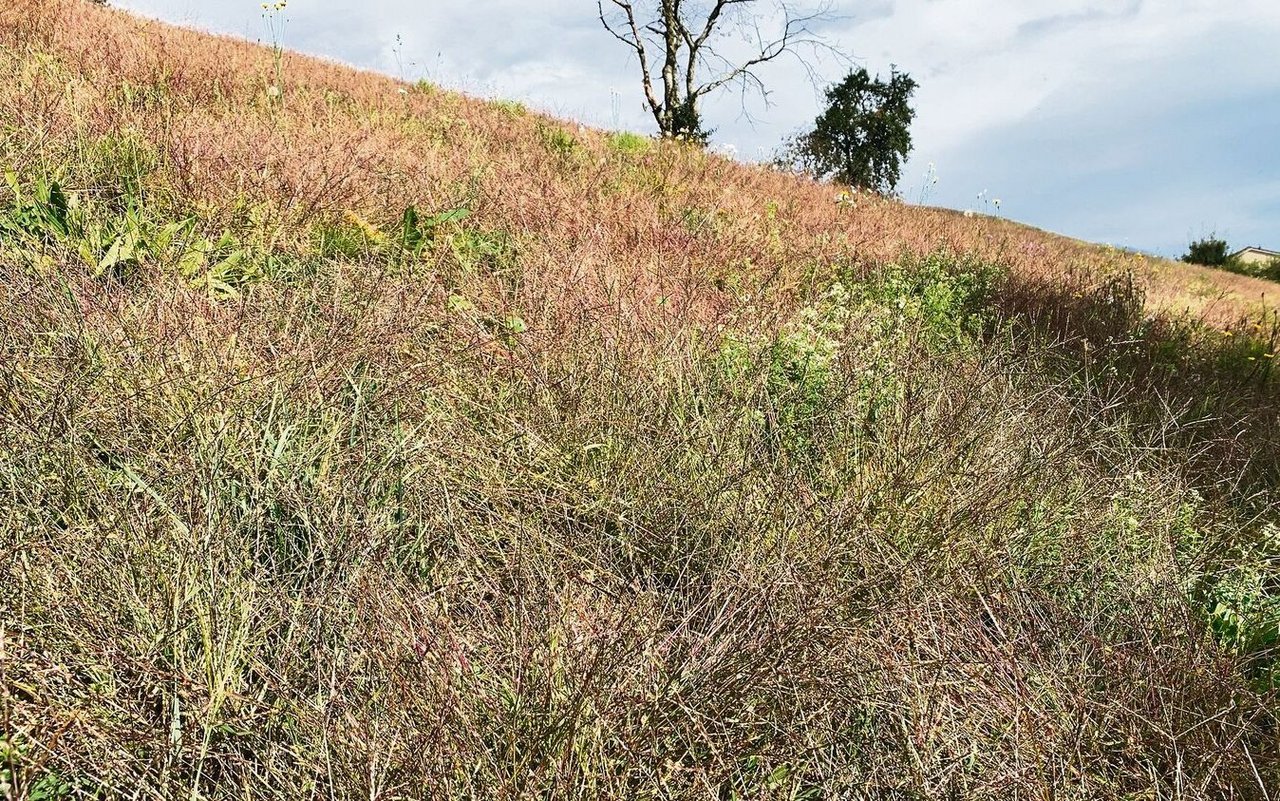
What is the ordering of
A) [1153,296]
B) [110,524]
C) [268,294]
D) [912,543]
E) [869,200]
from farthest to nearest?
[869,200] < [1153,296] < [268,294] < [912,543] < [110,524]

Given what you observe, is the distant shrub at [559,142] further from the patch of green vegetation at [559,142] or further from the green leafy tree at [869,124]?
the green leafy tree at [869,124]

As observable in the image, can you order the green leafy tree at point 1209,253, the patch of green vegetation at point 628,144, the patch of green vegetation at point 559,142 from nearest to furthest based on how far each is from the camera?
the patch of green vegetation at point 559,142 → the patch of green vegetation at point 628,144 → the green leafy tree at point 1209,253

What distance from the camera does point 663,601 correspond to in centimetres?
193

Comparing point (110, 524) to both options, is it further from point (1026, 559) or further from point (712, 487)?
point (1026, 559)

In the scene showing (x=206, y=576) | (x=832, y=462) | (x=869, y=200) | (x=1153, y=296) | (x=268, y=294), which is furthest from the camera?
(x=869, y=200)

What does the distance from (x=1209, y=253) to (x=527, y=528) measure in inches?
1124

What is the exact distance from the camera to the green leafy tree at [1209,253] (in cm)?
2291

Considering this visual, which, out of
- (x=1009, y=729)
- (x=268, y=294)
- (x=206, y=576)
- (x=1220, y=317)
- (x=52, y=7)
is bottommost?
(x=1009, y=729)

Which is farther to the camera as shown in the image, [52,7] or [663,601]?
[52,7]

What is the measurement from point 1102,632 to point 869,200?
7660 mm

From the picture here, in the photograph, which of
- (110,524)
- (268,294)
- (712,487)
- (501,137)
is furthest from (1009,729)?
(501,137)

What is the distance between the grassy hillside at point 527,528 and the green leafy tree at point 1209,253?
24.2 metres

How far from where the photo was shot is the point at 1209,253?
23.1 m

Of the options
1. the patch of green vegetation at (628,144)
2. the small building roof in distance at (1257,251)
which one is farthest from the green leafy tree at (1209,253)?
the patch of green vegetation at (628,144)
